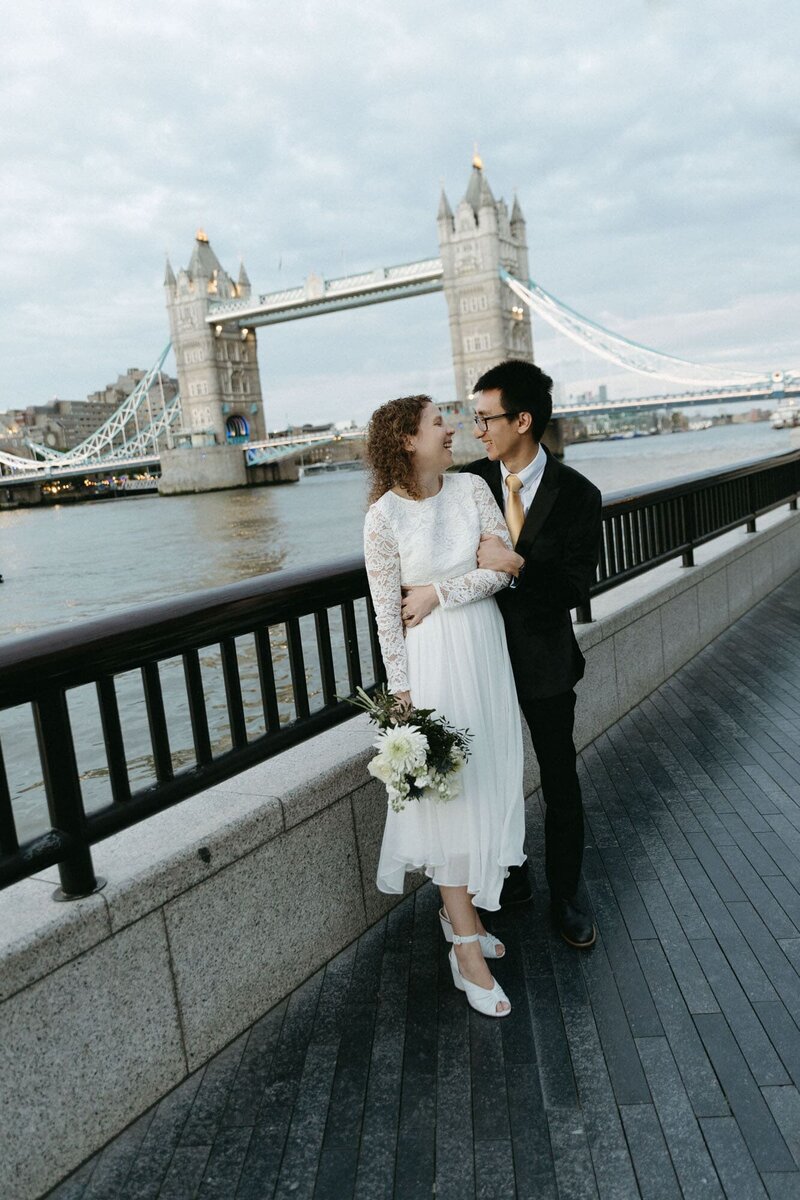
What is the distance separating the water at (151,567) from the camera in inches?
356

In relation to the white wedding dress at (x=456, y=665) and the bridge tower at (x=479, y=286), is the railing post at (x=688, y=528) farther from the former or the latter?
the bridge tower at (x=479, y=286)

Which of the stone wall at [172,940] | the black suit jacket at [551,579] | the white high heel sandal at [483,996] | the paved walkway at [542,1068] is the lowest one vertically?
the paved walkway at [542,1068]

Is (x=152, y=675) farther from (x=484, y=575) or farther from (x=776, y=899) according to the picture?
(x=776, y=899)

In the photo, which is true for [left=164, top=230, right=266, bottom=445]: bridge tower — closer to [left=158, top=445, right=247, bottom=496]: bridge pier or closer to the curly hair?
[left=158, top=445, right=247, bottom=496]: bridge pier

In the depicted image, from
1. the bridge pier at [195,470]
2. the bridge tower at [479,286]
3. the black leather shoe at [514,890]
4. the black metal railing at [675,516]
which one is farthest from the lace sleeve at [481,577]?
the bridge tower at [479,286]

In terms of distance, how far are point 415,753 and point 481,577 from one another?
0.47 m

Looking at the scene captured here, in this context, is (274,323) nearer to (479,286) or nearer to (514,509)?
(479,286)

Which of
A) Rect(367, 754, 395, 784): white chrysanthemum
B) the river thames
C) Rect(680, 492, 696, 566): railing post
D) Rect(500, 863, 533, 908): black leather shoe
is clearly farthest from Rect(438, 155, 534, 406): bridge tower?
Rect(367, 754, 395, 784): white chrysanthemum

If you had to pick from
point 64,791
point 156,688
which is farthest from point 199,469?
point 64,791

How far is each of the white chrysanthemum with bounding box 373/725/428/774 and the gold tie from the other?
680 millimetres

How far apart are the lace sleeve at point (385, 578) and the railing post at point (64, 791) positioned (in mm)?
756

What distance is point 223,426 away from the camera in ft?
293

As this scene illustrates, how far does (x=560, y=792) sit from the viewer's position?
2.79 m

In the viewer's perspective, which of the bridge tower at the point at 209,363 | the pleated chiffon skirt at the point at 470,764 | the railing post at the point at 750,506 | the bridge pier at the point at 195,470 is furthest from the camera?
the bridge tower at the point at 209,363
